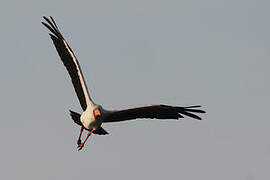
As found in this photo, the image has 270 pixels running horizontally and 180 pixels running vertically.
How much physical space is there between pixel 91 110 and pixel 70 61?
244 cm

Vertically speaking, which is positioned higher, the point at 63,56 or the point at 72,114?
the point at 63,56

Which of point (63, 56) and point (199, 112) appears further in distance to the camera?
point (63, 56)

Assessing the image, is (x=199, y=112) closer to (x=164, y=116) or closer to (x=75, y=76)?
(x=164, y=116)

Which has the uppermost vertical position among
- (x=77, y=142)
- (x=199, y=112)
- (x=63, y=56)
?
(x=63, y=56)

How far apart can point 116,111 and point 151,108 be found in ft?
4.30

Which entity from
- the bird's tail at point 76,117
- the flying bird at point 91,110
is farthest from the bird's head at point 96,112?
the bird's tail at point 76,117

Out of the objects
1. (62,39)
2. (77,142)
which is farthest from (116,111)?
(62,39)

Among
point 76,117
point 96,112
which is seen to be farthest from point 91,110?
point 76,117

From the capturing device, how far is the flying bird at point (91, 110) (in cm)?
2230

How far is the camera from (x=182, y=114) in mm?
23469

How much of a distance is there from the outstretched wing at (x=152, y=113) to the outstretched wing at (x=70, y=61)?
123 cm

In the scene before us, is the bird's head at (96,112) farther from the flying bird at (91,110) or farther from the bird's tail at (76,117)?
→ the bird's tail at (76,117)

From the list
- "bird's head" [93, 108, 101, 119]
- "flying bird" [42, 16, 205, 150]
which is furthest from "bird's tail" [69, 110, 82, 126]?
"bird's head" [93, 108, 101, 119]

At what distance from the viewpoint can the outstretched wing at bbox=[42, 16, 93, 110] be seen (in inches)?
920
